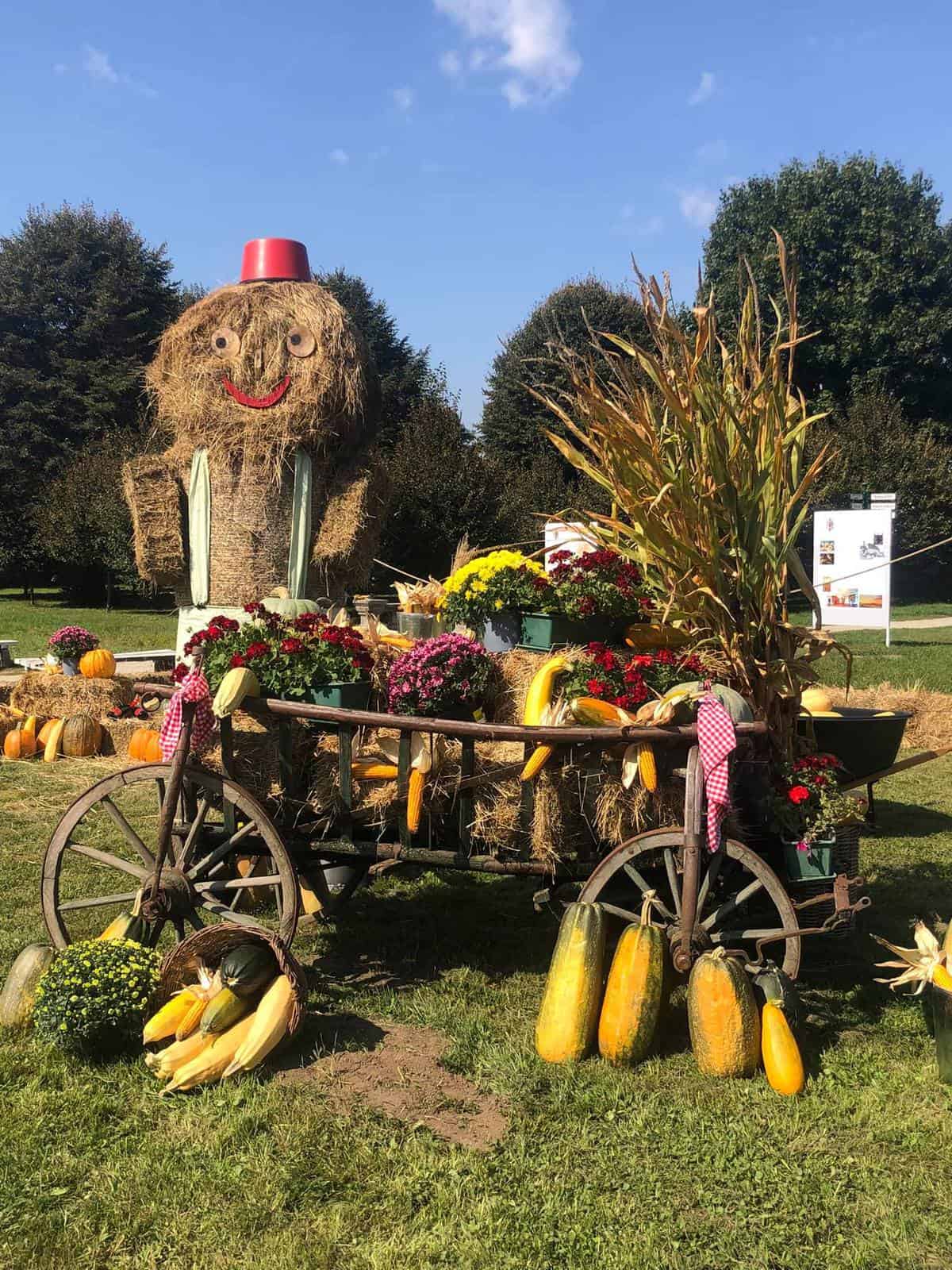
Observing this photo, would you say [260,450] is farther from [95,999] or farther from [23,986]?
[95,999]

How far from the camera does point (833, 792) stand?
12.5ft

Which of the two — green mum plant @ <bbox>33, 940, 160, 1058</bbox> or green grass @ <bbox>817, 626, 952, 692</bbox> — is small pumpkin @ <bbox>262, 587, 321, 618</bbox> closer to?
green mum plant @ <bbox>33, 940, 160, 1058</bbox>

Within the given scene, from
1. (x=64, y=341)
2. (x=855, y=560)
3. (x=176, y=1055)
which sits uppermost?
(x=64, y=341)

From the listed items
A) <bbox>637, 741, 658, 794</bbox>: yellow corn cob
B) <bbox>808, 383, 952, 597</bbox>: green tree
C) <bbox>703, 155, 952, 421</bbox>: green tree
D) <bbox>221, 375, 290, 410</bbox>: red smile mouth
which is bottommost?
<bbox>637, 741, 658, 794</bbox>: yellow corn cob

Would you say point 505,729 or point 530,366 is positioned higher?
point 530,366

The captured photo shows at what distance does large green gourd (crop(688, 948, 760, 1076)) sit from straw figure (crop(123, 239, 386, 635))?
4.39 meters

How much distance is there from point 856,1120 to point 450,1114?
122 cm

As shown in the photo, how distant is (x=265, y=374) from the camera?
22.3ft

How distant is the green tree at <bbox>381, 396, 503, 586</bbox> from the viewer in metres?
19.2

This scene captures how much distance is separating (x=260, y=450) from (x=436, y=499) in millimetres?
12574

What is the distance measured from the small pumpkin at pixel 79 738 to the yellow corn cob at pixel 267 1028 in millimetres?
5788

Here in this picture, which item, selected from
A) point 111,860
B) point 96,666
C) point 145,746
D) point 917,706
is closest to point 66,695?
point 96,666

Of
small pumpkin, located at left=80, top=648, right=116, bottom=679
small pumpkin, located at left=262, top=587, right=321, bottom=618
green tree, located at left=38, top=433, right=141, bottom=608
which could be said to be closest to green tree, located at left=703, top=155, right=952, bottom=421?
green tree, located at left=38, top=433, right=141, bottom=608

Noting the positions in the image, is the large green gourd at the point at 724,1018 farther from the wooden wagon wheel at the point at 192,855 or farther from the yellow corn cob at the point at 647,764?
the wooden wagon wheel at the point at 192,855
